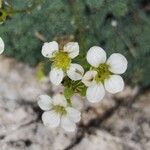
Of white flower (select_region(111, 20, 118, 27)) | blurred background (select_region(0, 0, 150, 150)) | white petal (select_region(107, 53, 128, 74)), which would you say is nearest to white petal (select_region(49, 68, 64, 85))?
white petal (select_region(107, 53, 128, 74))

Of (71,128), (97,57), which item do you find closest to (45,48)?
(97,57)

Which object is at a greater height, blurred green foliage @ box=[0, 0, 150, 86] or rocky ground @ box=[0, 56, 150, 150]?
blurred green foliage @ box=[0, 0, 150, 86]

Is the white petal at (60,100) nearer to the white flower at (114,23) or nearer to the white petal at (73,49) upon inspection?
the white petal at (73,49)

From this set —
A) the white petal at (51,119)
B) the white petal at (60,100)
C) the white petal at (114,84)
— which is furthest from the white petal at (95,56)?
the white petal at (51,119)

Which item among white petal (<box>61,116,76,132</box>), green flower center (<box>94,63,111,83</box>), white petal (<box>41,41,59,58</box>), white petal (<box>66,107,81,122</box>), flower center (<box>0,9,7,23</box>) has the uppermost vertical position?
flower center (<box>0,9,7,23</box>)

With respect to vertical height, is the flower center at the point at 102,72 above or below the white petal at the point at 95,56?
below

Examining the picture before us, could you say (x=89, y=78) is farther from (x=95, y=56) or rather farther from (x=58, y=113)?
(x=58, y=113)

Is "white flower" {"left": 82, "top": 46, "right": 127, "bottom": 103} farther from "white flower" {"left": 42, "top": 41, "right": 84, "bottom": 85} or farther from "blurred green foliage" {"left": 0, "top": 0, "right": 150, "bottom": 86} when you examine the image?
"blurred green foliage" {"left": 0, "top": 0, "right": 150, "bottom": 86}

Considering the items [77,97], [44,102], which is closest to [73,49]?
[44,102]
